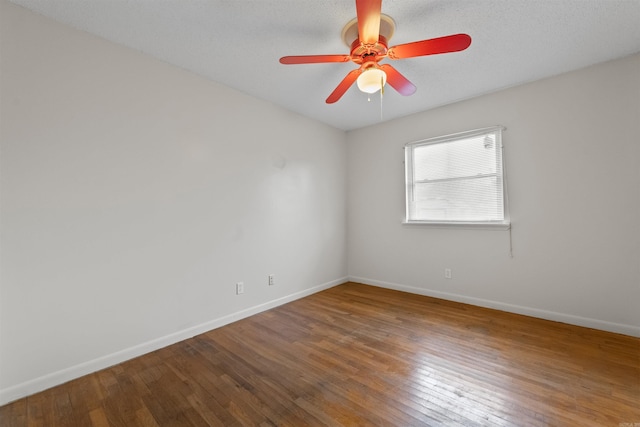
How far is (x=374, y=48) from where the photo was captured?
1.74 metres

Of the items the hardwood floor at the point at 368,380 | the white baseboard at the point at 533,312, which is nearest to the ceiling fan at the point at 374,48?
the hardwood floor at the point at 368,380

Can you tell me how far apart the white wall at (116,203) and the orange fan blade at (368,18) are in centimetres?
176

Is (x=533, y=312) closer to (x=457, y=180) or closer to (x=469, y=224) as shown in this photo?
(x=469, y=224)

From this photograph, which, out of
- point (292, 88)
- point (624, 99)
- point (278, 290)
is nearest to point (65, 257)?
point (278, 290)

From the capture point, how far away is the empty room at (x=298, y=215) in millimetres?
1652

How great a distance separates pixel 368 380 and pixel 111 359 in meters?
1.96

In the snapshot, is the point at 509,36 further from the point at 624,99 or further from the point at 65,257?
the point at 65,257

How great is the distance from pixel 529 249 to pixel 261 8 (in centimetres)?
338

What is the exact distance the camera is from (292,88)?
2859mm

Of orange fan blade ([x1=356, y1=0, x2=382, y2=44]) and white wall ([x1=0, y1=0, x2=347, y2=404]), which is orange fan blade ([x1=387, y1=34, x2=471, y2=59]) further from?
white wall ([x1=0, y1=0, x2=347, y2=404])

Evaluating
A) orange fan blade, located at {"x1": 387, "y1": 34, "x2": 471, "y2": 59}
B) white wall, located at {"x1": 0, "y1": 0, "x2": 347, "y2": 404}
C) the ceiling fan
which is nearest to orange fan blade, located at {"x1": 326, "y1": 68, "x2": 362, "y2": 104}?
the ceiling fan

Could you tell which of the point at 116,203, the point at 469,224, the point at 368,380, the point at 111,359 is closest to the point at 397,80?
the point at 469,224

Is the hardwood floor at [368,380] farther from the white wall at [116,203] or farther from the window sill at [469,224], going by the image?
the window sill at [469,224]

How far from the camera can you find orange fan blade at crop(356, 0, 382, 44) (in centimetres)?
137
